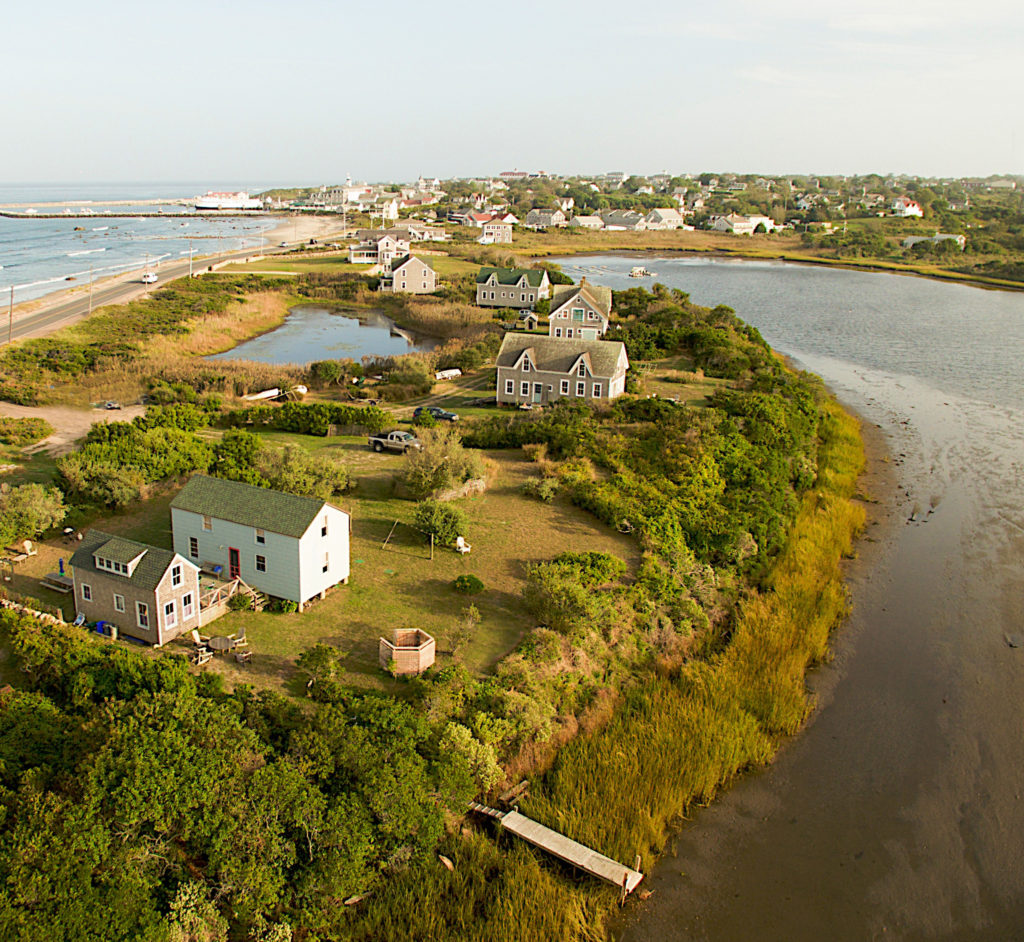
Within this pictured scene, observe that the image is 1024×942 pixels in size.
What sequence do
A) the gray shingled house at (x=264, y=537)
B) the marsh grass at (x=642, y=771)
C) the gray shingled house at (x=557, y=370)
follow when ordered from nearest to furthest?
1. the marsh grass at (x=642, y=771)
2. the gray shingled house at (x=264, y=537)
3. the gray shingled house at (x=557, y=370)

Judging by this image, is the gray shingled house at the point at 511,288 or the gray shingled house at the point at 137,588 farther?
the gray shingled house at the point at 511,288

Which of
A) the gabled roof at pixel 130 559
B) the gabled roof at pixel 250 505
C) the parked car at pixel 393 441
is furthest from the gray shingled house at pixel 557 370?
the gabled roof at pixel 130 559

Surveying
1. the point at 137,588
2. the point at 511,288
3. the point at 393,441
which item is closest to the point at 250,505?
the point at 137,588

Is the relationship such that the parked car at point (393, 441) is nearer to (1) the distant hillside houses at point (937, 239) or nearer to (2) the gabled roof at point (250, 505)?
(2) the gabled roof at point (250, 505)

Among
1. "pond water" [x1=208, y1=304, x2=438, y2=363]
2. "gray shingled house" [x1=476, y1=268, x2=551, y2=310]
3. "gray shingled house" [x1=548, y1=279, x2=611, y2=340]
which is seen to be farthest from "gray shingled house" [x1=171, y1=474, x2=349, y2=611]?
"gray shingled house" [x1=476, y1=268, x2=551, y2=310]

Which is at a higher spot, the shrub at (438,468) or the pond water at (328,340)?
the shrub at (438,468)

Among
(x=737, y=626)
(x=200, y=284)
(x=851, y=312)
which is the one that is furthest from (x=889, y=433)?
(x=200, y=284)

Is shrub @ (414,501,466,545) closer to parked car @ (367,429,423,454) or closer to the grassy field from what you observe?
the grassy field

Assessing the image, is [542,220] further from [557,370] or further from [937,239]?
[557,370]
